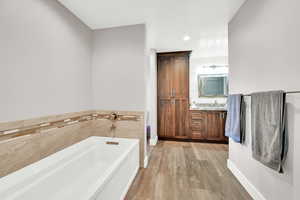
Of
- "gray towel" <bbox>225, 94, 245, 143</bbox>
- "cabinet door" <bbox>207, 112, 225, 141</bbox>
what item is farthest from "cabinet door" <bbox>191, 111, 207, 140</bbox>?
"gray towel" <bbox>225, 94, 245, 143</bbox>

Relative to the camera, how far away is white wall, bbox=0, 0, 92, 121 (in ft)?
3.98

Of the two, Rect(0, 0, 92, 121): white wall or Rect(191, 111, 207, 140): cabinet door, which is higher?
Rect(0, 0, 92, 121): white wall

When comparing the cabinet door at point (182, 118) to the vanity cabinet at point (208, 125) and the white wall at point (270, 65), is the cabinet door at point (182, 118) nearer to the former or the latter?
the vanity cabinet at point (208, 125)

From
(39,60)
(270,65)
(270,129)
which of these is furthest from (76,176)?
(270,65)

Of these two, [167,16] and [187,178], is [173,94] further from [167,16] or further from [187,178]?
[187,178]

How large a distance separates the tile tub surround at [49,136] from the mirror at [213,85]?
264 centimetres

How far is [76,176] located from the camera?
1.62 meters

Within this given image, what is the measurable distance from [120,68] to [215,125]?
2947mm

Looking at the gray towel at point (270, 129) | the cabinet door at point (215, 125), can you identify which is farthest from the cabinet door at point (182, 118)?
the gray towel at point (270, 129)

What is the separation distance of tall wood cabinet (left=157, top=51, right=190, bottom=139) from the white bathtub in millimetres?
1870

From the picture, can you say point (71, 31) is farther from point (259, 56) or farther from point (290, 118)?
point (290, 118)

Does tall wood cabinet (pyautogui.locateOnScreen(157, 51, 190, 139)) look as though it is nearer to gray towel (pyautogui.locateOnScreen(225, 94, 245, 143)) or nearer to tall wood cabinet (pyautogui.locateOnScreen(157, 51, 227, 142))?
tall wood cabinet (pyautogui.locateOnScreen(157, 51, 227, 142))

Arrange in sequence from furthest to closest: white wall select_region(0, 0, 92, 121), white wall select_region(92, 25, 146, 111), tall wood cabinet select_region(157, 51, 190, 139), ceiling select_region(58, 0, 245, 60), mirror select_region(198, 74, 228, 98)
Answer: mirror select_region(198, 74, 228, 98) → tall wood cabinet select_region(157, 51, 190, 139) → white wall select_region(92, 25, 146, 111) → ceiling select_region(58, 0, 245, 60) → white wall select_region(0, 0, 92, 121)

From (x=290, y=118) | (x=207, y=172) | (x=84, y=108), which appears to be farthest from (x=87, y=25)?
(x=207, y=172)
